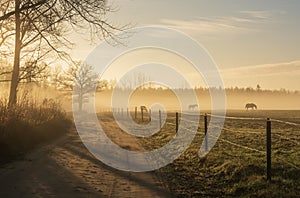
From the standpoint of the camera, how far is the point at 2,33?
2700cm

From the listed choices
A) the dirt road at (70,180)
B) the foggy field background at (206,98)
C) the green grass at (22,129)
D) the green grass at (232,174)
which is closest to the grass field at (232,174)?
the green grass at (232,174)

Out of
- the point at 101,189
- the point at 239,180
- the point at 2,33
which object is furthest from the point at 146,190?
the point at 2,33

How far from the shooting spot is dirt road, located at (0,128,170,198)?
9.38m

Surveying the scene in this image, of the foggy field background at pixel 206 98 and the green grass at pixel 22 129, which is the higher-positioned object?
the foggy field background at pixel 206 98

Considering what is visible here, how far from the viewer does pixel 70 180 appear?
10.9 m

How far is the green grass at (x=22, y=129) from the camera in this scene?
1650cm

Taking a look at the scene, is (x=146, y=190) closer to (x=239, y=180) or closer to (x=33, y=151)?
(x=239, y=180)

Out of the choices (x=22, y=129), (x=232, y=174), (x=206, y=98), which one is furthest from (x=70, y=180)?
(x=206, y=98)

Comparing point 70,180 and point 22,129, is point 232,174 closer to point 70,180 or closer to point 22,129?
point 70,180

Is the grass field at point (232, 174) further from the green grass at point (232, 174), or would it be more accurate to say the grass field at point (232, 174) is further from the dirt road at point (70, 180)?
the dirt road at point (70, 180)

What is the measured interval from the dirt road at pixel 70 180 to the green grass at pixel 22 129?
1.26 m

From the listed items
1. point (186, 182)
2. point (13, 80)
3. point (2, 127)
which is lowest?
point (186, 182)

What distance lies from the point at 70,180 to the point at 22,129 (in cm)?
932

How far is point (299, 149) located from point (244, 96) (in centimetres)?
15612
